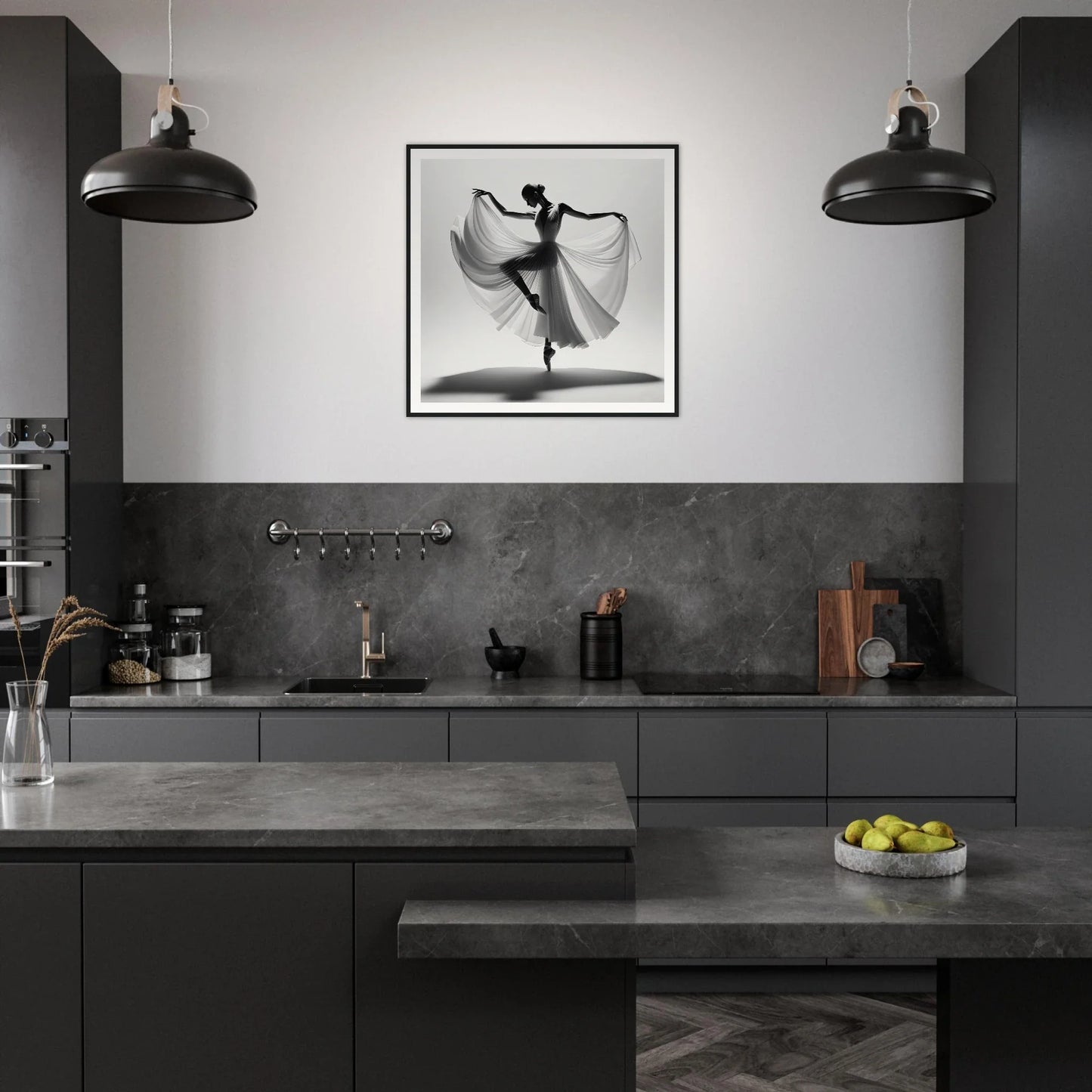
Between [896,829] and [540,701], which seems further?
[540,701]

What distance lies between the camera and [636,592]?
4605mm

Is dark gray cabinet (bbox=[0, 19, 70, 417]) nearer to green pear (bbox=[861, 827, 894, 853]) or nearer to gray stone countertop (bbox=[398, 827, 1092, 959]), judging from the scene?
gray stone countertop (bbox=[398, 827, 1092, 959])

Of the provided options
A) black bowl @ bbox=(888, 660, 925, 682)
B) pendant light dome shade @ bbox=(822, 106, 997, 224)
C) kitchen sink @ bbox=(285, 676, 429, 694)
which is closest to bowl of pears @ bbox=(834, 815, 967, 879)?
pendant light dome shade @ bbox=(822, 106, 997, 224)

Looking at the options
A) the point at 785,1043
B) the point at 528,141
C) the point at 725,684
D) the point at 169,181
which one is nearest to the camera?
the point at 169,181

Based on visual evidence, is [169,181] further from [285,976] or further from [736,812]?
[736,812]

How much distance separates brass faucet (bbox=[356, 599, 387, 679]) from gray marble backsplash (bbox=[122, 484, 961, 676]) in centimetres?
3

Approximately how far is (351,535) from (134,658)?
968 mm

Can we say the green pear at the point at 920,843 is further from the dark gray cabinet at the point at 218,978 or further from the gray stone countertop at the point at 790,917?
the dark gray cabinet at the point at 218,978

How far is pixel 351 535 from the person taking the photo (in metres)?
4.60

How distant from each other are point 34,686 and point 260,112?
3066 mm

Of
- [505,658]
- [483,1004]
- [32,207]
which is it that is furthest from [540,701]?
[32,207]

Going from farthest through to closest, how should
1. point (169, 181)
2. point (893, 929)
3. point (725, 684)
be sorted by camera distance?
point (725, 684)
point (169, 181)
point (893, 929)

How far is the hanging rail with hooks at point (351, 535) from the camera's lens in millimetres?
4551

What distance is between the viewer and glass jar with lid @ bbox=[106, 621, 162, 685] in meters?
4.25
